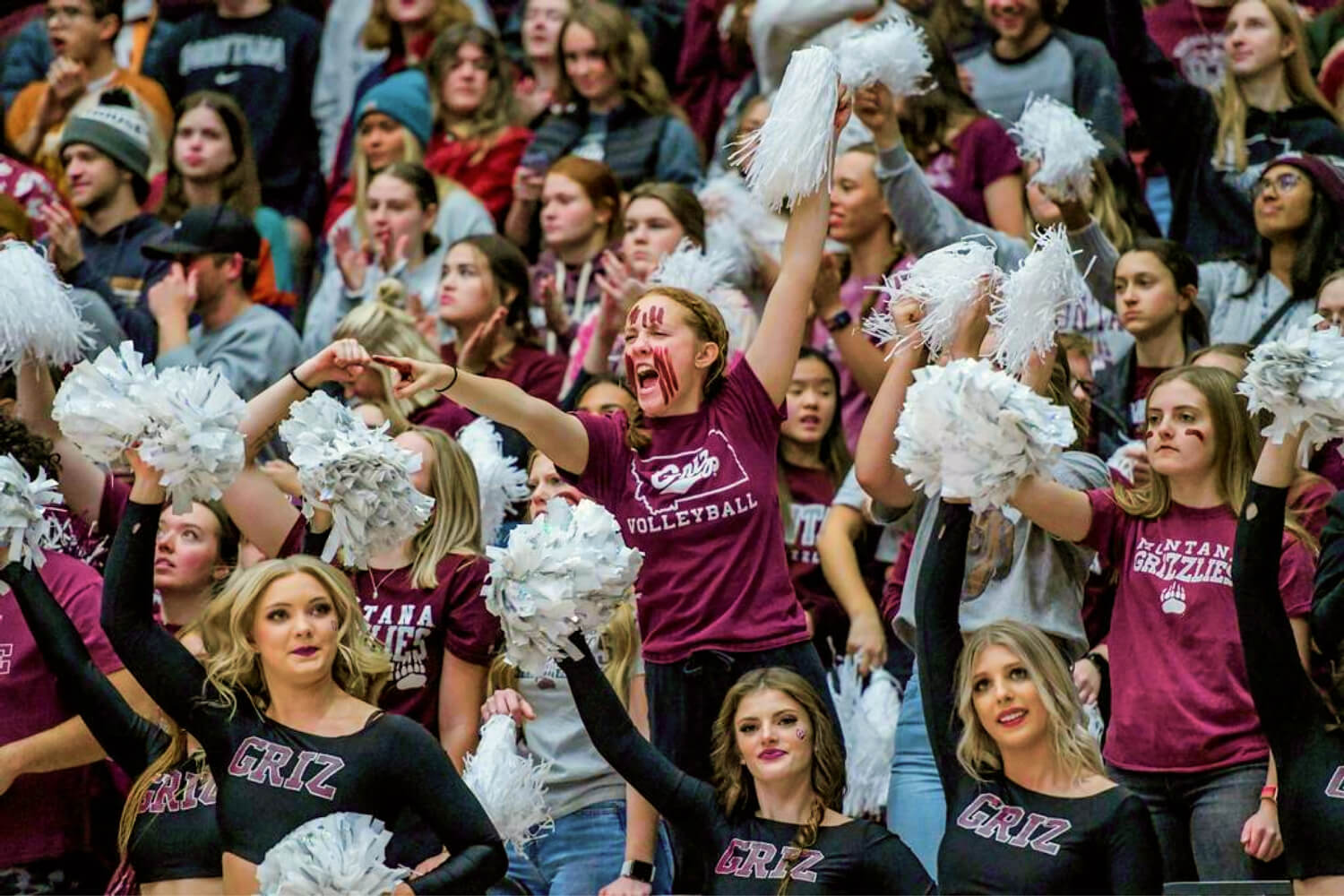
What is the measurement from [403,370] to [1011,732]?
1586mm

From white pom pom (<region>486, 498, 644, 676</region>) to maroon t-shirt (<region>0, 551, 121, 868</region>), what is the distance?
4.09 ft

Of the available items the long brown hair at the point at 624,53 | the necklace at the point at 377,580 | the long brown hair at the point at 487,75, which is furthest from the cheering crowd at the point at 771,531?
the long brown hair at the point at 487,75

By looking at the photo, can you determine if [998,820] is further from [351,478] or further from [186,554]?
[186,554]

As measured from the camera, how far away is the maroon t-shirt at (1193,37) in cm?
848

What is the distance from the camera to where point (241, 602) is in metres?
4.81

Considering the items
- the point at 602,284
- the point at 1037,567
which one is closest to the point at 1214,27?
the point at 602,284

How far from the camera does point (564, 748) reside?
5656mm

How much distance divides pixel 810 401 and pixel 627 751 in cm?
239

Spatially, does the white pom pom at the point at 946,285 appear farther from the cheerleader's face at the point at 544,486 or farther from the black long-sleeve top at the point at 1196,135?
the black long-sleeve top at the point at 1196,135

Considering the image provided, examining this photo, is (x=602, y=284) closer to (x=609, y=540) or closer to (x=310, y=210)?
(x=609, y=540)

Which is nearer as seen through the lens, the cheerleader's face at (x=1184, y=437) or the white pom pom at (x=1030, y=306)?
the white pom pom at (x=1030, y=306)

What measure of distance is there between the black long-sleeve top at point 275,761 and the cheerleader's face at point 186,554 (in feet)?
3.71

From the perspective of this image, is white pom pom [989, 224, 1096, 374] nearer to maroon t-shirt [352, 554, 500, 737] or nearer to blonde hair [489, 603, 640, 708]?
blonde hair [489, 603, 640, 708]

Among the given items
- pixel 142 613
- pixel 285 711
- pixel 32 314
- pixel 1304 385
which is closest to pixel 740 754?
pixel 285 711
